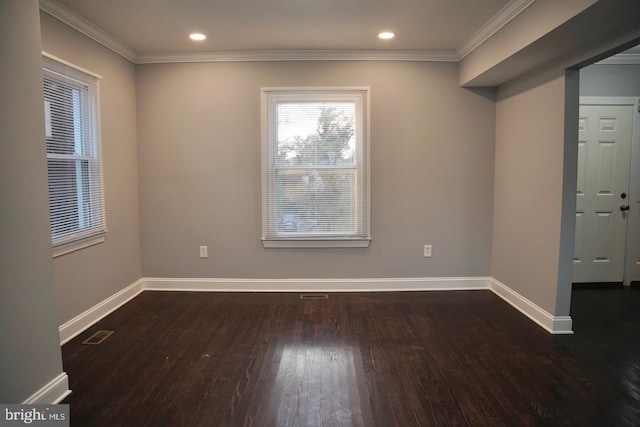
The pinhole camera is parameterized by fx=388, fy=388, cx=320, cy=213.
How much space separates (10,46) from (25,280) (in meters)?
1.15

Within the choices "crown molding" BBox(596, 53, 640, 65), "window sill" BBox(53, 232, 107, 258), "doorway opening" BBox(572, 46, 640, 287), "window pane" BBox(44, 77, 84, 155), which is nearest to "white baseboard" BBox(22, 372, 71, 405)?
"window sill" BBox(53, 232, 107, 258)

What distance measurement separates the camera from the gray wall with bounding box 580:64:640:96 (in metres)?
4.18

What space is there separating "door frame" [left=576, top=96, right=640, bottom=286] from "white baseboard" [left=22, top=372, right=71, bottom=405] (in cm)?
519

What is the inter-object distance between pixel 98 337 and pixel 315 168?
96.1 inches

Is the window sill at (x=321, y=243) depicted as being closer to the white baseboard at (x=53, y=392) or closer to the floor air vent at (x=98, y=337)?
the floor air vent at (x=98, y=337)

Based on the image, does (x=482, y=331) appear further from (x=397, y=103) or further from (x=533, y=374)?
(x=397, y=103)

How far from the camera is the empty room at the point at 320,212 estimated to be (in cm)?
212

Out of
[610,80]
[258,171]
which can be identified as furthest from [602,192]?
[258,171]

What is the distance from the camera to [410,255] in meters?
4.18

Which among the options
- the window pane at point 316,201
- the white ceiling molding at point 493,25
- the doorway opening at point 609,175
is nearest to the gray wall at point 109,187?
the window pane at point 316,201

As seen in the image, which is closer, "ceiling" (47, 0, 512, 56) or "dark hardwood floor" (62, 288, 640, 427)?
"dark hardwood floor" (62, 288, 640, 427)

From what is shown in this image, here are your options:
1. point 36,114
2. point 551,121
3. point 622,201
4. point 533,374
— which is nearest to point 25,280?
point 36,114

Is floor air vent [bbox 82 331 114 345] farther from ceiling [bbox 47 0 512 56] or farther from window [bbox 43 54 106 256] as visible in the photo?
ceiling [bbox 47 0 512 56]

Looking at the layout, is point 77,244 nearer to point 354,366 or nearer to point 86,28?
point 86,28
